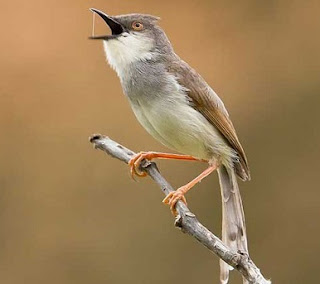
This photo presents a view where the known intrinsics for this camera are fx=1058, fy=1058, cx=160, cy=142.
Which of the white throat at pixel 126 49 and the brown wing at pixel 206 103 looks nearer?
the white throat at pixel 126 49

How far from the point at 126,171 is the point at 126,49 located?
2602 millimetres

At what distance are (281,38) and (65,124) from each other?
1548 millimetres

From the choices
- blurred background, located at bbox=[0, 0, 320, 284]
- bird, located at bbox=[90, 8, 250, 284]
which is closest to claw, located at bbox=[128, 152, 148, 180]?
bird, located at bbox=[90, 8, 250, 284]

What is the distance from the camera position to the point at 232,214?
13.6ft

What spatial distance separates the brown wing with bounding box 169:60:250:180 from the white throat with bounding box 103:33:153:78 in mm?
124

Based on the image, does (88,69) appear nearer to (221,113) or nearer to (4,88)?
(4,88)

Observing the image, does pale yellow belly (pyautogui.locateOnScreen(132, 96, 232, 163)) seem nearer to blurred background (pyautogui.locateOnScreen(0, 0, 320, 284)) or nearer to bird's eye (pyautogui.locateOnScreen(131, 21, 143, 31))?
bird's eye (pyautogui.locateOnScreen(131, 21, 143, 31))

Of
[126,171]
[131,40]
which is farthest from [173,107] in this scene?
[126,171]

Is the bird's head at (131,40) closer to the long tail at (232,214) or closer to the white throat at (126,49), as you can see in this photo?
the white throat at (126,49)

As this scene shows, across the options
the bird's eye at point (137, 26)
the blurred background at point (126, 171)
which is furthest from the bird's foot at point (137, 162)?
the blurred background at point (126, 171)

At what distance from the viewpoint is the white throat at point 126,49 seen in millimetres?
3926

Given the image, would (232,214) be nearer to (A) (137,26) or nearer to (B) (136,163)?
(B) (136,163)

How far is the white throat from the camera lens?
393 centimetres

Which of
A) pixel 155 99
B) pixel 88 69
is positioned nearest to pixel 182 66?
pixel 155 99
